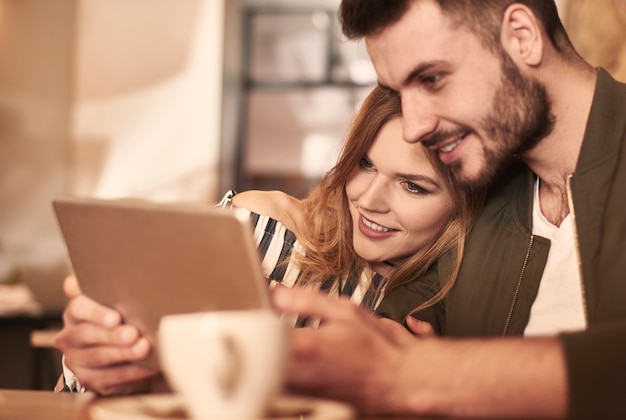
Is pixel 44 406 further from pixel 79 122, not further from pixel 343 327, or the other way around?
pixel 79 122

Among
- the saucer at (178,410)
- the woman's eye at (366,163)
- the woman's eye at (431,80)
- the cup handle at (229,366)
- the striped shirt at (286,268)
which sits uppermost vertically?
the woman's eye at (431,80)

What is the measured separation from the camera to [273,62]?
6.85 meters

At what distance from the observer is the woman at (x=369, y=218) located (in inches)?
73.4

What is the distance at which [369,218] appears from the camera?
193 cm

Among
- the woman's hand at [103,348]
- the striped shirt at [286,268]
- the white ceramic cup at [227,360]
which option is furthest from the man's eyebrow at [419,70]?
the white ceramic cup at [227,360]

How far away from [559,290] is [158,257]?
874 millimetres

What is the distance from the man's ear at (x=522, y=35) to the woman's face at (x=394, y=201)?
35 cm

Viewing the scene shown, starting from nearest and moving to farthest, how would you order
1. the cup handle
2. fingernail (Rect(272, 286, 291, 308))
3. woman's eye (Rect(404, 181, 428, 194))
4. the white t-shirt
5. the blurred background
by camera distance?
the cup handle < fingernail (Rect(272, 286, 291, 308)) < the white t-shirt < woman's eye (Rect(404, 181, 428, 194)) < the blurred background

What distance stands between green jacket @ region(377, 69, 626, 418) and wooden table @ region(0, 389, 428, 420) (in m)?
0.69

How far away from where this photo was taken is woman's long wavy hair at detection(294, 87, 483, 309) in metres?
1.82

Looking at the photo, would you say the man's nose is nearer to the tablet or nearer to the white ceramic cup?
the tablet

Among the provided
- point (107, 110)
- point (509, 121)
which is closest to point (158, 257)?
point (509, 121)

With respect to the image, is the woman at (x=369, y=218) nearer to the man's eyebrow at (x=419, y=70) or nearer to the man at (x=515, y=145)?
the man at (x=515, y=145)

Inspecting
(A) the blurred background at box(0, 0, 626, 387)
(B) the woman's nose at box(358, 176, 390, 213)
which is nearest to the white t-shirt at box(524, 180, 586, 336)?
(B) the woman's nose at box(358, 176, 390, 213)
